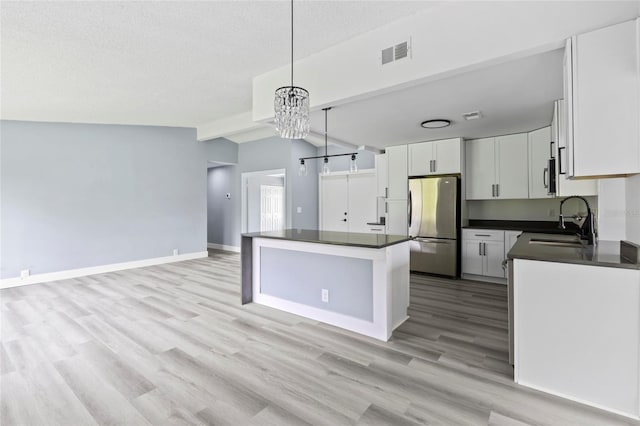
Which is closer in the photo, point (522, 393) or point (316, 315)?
point (522, 393)

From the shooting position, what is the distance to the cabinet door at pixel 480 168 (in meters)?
4.74

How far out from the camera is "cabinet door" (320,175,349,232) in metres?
7.04

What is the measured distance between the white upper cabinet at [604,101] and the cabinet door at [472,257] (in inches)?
113

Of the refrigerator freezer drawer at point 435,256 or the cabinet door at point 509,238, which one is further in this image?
the refrigerator freezer drawer at point 435,256

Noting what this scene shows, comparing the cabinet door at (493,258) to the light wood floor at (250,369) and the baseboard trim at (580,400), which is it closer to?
the light wood floor at (250,369)

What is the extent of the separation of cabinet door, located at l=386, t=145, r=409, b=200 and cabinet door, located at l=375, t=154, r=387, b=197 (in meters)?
0.19

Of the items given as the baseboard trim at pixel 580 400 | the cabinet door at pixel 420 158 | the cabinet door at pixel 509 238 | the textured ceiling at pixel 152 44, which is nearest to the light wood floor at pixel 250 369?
the baseboard trim at pixel 580 400

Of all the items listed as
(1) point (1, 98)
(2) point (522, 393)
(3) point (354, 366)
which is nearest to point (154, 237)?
(1) point (1, 98)

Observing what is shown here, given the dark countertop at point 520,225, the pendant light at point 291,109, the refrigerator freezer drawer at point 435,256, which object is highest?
the pendant light at point 291,109

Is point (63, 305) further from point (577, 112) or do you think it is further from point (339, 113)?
point (577, 112)

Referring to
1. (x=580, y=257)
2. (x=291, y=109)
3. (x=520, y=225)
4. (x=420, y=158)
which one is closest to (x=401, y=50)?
(x=291, y=109)

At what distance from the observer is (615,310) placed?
5.65ft

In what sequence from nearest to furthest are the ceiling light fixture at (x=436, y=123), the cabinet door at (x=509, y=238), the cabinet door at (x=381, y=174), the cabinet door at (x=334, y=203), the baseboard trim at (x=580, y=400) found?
the baseboard trim at (x=580, y=400), the ceiling light fixture at (x=436, y=123), the cabinet door at (x=509, y=238), the cabinet door at (x=381, y=174), the cabinet door at (x=334, y=203)

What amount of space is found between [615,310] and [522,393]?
28.3 inches
